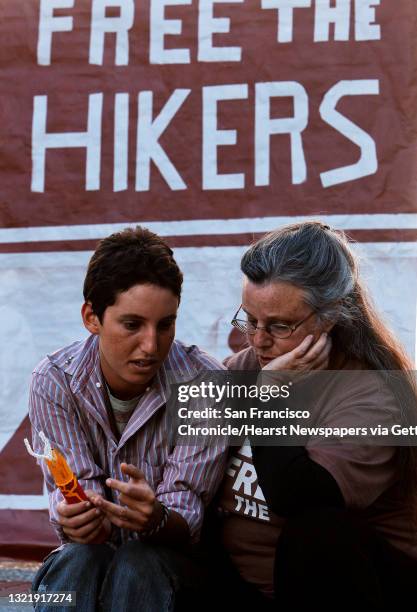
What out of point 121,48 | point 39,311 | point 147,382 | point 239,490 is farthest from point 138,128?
point 239,490

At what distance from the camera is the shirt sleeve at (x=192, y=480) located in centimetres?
210

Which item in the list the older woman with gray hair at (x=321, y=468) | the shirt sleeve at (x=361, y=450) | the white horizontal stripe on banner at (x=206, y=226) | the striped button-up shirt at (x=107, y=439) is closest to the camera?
the older woman with gray hair at (x=321, y=468)

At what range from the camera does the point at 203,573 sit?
2.09m

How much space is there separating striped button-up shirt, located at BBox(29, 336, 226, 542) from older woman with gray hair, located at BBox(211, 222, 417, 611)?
14 cm

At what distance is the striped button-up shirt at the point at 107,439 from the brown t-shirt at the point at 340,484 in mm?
79

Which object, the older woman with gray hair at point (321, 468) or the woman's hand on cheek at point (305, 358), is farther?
the woman's hand on cheek at point (305, 358)

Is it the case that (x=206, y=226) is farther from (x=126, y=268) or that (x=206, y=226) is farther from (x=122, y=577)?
(x=122, y=577)

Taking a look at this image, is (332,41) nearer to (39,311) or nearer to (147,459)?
(39,311)

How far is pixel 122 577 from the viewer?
1960 mm

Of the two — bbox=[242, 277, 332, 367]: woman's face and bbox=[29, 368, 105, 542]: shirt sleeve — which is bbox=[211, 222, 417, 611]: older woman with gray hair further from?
bbox=[29, 368, 105, 542]: shirt sleeve

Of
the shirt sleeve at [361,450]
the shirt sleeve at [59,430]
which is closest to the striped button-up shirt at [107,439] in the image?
the shirt sleeve at [59,430]

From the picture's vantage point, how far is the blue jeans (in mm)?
1946

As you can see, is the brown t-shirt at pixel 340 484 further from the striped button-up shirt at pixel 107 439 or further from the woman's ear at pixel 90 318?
the woman's ear at pixel 90 318

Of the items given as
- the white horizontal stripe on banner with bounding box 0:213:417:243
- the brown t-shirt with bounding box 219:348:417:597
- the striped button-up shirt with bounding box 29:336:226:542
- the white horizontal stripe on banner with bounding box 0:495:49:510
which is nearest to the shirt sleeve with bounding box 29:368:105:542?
the striped button-up shirt with bounding box 29:336:226:542
